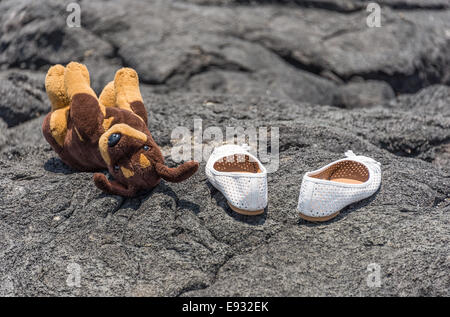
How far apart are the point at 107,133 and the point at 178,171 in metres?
0.42

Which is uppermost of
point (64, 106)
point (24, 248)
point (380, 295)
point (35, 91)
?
point (64, 106)

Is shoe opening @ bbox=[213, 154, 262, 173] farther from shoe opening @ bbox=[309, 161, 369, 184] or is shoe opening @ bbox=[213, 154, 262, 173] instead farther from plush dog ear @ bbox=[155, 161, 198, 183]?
shoe opening @ bbox=[309, 161, 369, 184]

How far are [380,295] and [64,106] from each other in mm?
2099

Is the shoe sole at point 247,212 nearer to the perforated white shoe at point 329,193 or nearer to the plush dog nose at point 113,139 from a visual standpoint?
the perforated white shoe at point 329,193

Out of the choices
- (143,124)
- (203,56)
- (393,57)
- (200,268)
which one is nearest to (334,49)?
(393,57)

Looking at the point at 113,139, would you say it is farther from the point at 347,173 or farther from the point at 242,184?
the point at 347,173

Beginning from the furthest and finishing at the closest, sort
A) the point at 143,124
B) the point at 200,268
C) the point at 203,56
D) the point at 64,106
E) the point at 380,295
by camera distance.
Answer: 1. the point at 203,56
2. the point at 64,106
3. the point at 143,124
4. the point at 200,268
5. the point at 380,295

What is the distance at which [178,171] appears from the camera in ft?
7.89

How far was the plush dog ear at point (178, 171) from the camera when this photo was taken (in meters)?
2.38

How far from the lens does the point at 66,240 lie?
2.37 m

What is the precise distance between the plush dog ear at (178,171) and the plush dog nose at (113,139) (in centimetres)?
24

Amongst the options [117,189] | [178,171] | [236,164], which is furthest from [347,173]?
[117,189]

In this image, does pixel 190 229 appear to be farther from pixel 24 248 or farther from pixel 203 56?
pixel 203 56

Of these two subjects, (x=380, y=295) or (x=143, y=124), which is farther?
(x=143, y=124)
